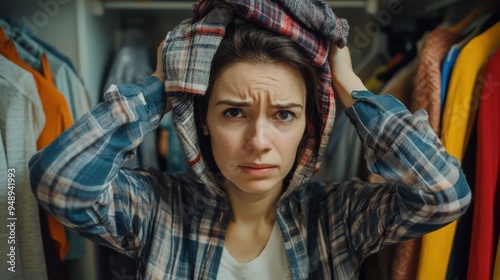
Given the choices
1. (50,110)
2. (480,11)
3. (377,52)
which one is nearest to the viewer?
(50,110)

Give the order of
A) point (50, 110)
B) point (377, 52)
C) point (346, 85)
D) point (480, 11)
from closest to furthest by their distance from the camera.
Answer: point (346, 85) < point (50, 110) < point (480, 11) < point (377, 52)

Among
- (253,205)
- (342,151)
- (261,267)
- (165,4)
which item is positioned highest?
(165,4)

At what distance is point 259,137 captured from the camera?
72 cm

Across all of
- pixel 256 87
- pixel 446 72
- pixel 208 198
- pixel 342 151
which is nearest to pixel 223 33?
pixel 256 87

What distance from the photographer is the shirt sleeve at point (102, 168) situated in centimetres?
65

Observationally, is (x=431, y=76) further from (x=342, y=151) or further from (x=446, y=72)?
(x=342, y=151)

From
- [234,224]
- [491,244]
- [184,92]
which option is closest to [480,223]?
[491,244]

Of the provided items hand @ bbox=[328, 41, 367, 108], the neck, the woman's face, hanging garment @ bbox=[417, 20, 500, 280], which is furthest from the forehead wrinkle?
hanging garment @ bbox=[417, 20, 500, 280]

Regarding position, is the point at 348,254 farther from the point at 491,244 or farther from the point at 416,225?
the point at 491,244

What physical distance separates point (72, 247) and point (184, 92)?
1.75 ft

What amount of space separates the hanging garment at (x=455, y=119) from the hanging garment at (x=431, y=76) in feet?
0.07

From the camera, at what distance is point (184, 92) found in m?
0.76

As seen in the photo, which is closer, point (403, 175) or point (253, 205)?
point (403, 175)

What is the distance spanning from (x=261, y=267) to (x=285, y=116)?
32 centimetres
